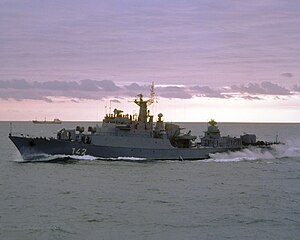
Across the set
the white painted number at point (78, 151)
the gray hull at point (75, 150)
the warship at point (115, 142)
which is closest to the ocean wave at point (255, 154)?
the warship at point (115, 142)

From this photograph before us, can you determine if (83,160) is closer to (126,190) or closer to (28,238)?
(126,190)

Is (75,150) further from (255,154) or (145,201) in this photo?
(255,154)

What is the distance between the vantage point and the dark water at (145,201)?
26.5 metres

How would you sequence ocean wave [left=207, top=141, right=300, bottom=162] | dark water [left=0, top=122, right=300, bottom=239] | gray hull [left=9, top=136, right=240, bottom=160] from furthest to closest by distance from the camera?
1. ocean wave [left=207, top=141, right=300, bottom=162]
2. gray hull [left=9, top=136, right=240, bottom=160]
3. dark water [left=0, top=122, right=300, bottom=239]

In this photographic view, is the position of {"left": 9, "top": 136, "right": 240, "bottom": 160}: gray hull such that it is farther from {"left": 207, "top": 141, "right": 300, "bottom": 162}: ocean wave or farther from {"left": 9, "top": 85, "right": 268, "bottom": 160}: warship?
{"left": 207, "top": 141, "right": 300, "bottom": 162}: ocean wave

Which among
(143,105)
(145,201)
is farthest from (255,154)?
(145,201)

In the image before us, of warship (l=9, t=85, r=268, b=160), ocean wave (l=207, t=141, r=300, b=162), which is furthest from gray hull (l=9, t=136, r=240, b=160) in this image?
ocean wave (l=207, t=141, r=300, b=162)

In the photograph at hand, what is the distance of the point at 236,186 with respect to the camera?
140 feet

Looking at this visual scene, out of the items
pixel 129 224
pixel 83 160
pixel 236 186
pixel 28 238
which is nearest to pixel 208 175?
pixel 236 186

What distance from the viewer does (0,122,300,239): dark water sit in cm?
2652

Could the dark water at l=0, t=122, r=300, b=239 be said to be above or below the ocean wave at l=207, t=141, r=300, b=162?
below

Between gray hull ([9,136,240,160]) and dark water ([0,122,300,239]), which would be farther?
gray hull ([9,136,240,160])

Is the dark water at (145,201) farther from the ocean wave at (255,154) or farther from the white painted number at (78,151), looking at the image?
the ocean wave at (255,154)

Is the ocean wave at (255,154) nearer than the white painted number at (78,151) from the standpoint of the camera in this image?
No
